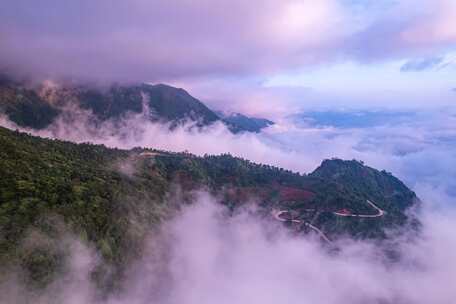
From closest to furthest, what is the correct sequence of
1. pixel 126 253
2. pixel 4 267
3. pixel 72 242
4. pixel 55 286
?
pixel 4 267
pixel 55 286
pixel 72 242
pixel 126 253

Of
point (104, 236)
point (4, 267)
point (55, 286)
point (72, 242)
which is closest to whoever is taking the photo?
point (4, 267)

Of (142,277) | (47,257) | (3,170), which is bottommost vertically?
(142,277)

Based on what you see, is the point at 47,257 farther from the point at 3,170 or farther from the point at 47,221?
the point at 3,170

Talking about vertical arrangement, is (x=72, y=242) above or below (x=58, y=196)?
below

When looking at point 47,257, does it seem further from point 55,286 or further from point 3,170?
point 3,170

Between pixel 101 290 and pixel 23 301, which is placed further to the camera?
pixel 101 290

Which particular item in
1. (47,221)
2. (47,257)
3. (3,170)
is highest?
(3,170)

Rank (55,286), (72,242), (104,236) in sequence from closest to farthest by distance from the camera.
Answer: (55,286), (72,242), (104,236)

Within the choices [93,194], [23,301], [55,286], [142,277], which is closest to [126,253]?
[142,277]

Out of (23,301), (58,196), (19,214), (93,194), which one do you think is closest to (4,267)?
(23,301)
